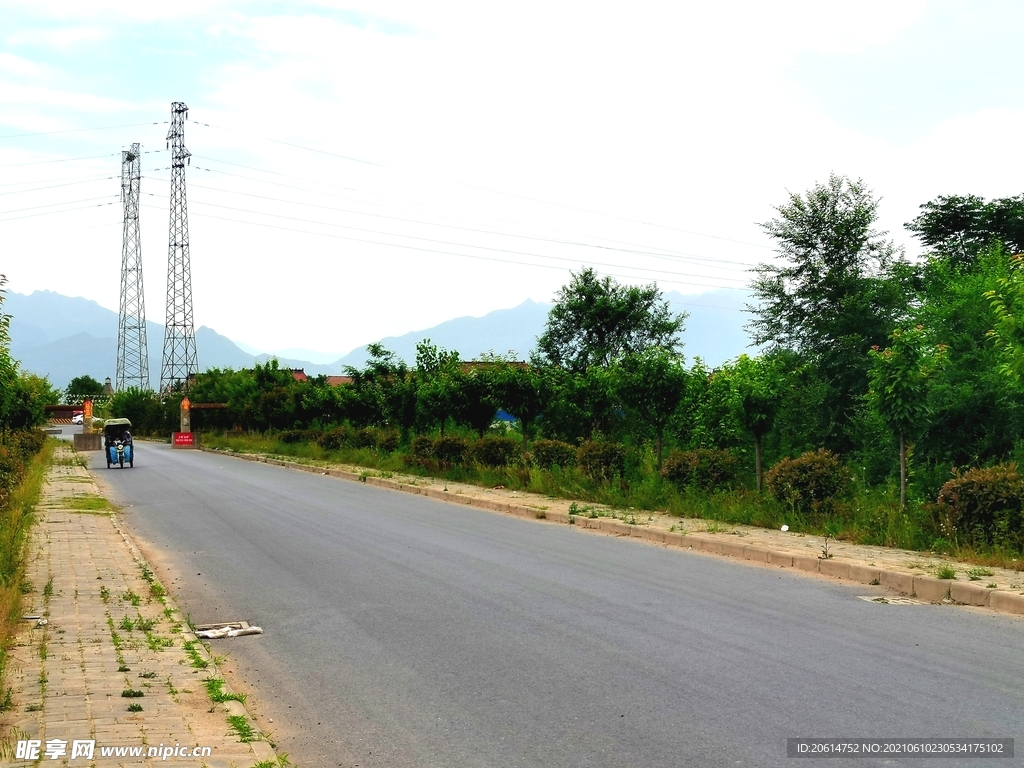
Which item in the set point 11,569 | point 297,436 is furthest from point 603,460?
point 297,436

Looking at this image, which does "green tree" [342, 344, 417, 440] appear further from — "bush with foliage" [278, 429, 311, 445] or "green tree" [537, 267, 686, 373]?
"green tree" [537, 267, 686, 373]

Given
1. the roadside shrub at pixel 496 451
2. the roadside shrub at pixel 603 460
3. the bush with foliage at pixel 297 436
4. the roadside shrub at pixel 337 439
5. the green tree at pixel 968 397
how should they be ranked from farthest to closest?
the bush with foliage at pixel 297 436 < the roadside shrub at pixel 337 439 < the roadside shrub at pixel 496 451 < the green tree at pixel 968 397 < the roadside shrub at pixel 603 460

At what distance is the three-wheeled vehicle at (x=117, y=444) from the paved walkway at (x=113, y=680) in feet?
95.2

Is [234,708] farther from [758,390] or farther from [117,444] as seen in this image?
[117,444]

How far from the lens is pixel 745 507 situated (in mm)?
16047

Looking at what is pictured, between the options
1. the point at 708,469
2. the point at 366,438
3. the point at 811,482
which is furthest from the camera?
the point at 366,438

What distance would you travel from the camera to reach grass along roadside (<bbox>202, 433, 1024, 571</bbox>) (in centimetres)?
1262

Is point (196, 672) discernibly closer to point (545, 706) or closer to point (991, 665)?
point (545, 706)

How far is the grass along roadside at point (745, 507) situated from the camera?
12.6 meters

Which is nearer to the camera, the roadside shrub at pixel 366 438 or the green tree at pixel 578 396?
the green tree at pixel 578 396

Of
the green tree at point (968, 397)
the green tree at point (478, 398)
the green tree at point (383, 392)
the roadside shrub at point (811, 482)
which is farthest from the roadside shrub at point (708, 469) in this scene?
the green tree at point (383, 392)

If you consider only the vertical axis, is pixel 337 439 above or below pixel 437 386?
below

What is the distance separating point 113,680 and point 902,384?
11.9 meters

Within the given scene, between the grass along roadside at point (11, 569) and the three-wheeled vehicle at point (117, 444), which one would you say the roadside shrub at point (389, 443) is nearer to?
the three-wheeled vehicle at point (117, 444)
